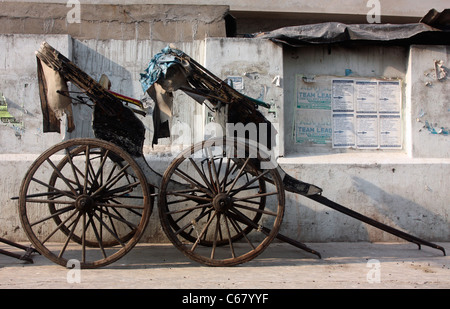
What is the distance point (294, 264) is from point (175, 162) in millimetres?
1504

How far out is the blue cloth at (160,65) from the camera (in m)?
3.78

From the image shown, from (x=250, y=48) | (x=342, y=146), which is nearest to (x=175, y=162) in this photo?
(x=250, y=48)

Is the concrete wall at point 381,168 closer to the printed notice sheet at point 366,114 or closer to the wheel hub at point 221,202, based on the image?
the printed notice sheet at point 366,114

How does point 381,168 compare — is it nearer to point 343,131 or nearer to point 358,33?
point 343,131

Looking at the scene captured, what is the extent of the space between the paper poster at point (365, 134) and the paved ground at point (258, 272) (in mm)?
1484

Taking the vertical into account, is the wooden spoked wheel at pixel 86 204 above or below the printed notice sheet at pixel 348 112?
below

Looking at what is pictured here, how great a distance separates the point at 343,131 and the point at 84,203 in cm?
342

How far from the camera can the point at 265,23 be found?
6379 mm

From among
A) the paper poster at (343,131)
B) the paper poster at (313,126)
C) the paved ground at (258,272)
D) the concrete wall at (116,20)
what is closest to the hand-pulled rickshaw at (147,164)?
the paved ground at (258,272)

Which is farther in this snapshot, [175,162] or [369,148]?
[369,148]

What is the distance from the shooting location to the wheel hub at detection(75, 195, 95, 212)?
12.1 ft

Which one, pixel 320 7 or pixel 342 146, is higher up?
pixel 320 7
